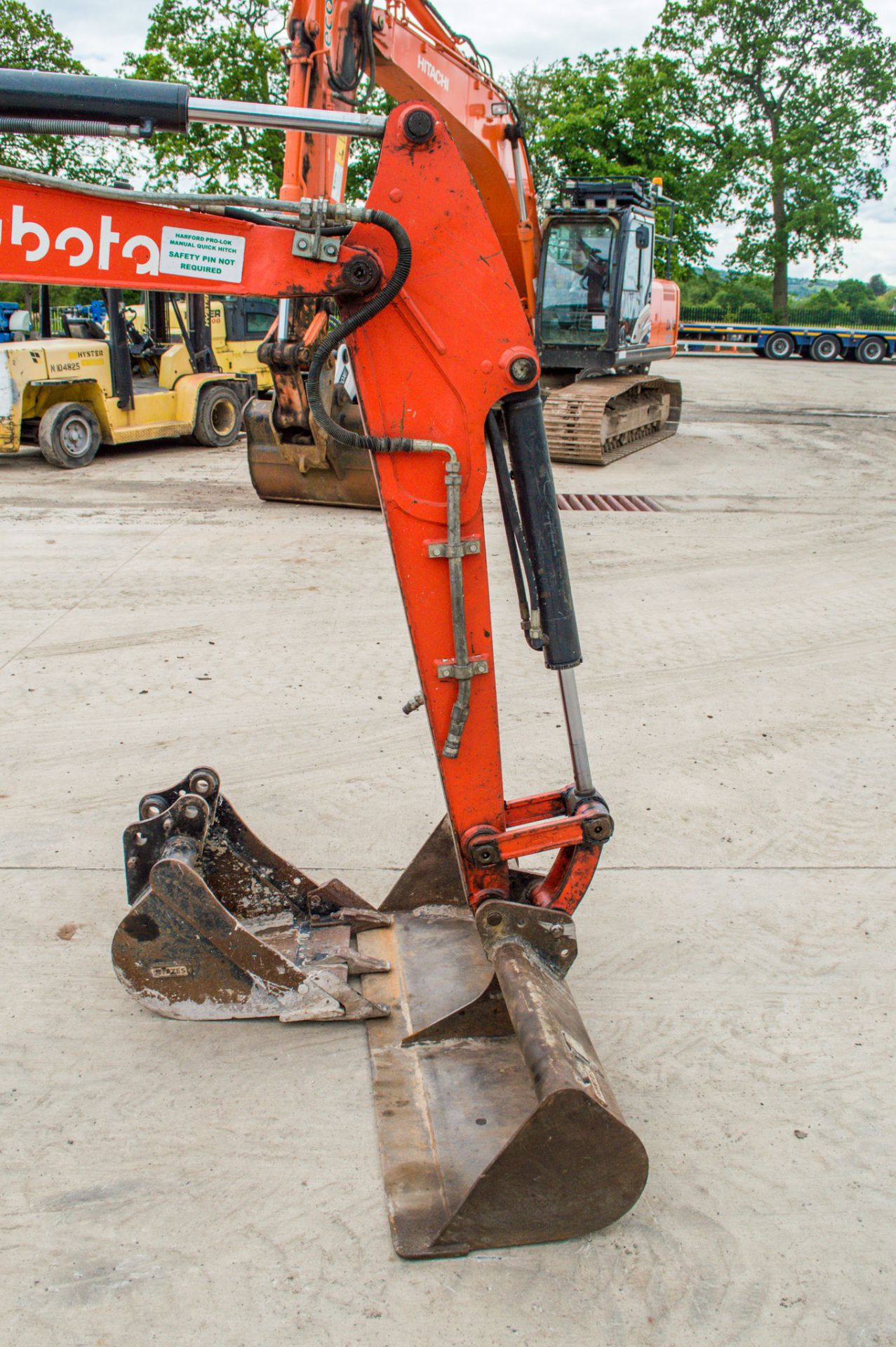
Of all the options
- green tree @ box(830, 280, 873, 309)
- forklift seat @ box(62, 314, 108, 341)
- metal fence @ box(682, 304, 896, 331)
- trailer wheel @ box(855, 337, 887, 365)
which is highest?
green tree @ box(830, 280, 873, 309)

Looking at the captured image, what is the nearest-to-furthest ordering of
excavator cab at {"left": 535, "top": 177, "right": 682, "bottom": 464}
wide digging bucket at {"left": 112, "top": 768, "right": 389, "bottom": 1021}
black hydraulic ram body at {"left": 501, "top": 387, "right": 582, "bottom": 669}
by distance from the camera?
black hydraulic ram body at {"left": 501, "top": 387, "right": 582, "bottom": 669} → wide digging bucket at {"left": 112, "top": 768, "right": 389, "bottom": 1021} → excavator cab at {"left": 535, "top": 177, "right": 682, "bottom": 464}

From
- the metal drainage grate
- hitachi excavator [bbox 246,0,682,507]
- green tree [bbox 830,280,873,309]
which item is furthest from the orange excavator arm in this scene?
green tree [bbox 830,280,873,309]

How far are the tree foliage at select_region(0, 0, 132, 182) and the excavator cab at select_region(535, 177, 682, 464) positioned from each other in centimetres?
1713

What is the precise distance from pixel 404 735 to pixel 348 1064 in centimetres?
235

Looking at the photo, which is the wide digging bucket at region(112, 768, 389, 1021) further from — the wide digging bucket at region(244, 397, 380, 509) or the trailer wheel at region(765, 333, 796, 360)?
the trailer wheel at region(765, 333, 796, 360)

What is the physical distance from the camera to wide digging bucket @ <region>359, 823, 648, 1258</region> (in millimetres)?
2562

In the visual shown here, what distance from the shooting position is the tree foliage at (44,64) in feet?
90.5

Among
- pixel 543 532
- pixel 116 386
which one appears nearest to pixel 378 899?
pixel 543 532

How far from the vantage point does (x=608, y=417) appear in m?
13.1

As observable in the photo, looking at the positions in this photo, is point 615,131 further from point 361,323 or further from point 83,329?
point 361,323

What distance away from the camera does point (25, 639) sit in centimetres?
668

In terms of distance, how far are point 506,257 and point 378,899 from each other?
12.1ft

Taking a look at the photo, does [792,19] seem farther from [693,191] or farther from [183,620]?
[183,620]

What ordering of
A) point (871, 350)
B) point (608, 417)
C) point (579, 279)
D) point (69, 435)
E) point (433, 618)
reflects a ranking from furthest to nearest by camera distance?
point (871, 350)
point (579, 279)
point (608, 417)
point (69, 435)
point (433, 618)
